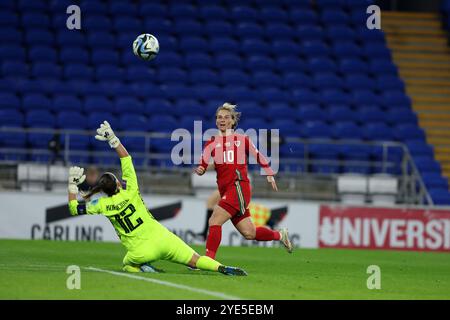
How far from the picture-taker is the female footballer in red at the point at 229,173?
39.5 feet

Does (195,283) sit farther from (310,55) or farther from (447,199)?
(310,55)

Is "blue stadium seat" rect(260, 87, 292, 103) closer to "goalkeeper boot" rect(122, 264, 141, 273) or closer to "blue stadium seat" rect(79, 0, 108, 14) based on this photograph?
"blue stadium seat" rect(79, 0, 108, 14)

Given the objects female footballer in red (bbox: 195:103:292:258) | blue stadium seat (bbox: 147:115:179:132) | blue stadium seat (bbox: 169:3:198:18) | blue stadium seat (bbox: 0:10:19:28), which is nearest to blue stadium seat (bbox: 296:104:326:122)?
blue stadium seat (bbox: 147:115:179:132)

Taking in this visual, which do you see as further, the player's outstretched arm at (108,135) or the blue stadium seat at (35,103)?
the blue stadium seat at (35,103)

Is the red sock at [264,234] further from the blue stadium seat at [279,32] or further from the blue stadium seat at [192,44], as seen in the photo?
the blue stadium seat at [279,32]

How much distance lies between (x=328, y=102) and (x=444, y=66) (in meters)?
4.95

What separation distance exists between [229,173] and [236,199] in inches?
14.6

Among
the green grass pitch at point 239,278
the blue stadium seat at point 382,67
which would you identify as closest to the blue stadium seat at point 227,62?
the blue stadium seat at point 382,67

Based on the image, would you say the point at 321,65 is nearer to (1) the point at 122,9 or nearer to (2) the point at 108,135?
(1) the point at 122,9

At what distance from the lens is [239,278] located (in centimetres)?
1084

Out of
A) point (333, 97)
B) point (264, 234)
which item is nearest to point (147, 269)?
point (264, 234)

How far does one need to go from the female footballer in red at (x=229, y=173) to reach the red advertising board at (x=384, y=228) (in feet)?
26.2

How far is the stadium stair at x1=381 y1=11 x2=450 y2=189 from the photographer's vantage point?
83.1ft

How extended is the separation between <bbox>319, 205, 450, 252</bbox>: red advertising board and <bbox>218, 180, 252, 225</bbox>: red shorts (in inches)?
322
